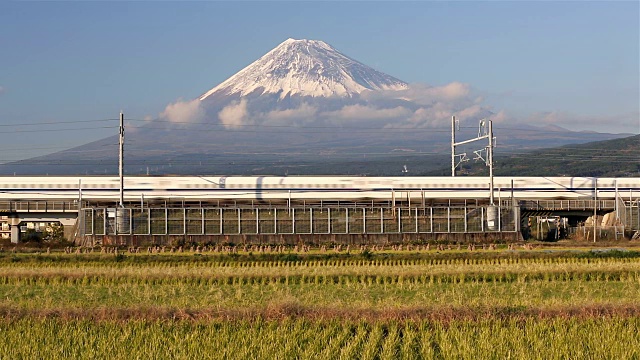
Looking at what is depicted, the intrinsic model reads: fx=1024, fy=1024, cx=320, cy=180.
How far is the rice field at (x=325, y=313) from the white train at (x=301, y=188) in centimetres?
4531

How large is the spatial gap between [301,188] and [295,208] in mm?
25359

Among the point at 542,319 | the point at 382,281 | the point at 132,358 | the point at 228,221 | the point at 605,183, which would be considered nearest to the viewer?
the point at 132,358

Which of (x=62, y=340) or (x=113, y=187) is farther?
(x=113, y=187)

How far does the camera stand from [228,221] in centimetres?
5641

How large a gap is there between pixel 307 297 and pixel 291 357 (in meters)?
9.17

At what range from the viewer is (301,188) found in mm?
81312

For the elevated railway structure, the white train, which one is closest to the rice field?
the elevated railway structure

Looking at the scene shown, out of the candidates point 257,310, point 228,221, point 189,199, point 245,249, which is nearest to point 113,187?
point 189,199

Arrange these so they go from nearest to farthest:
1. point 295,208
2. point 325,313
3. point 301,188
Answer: point 325,313
point 295,208
point 301,188

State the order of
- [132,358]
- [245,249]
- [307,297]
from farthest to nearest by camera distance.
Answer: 1. [245,249]
2. [307,297]
3. [132,358]

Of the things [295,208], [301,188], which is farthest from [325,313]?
[301,188]

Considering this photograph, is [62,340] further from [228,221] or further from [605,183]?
[605,183]

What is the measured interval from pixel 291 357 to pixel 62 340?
4261 mm

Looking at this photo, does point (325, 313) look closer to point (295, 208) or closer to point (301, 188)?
point (295, 208)
